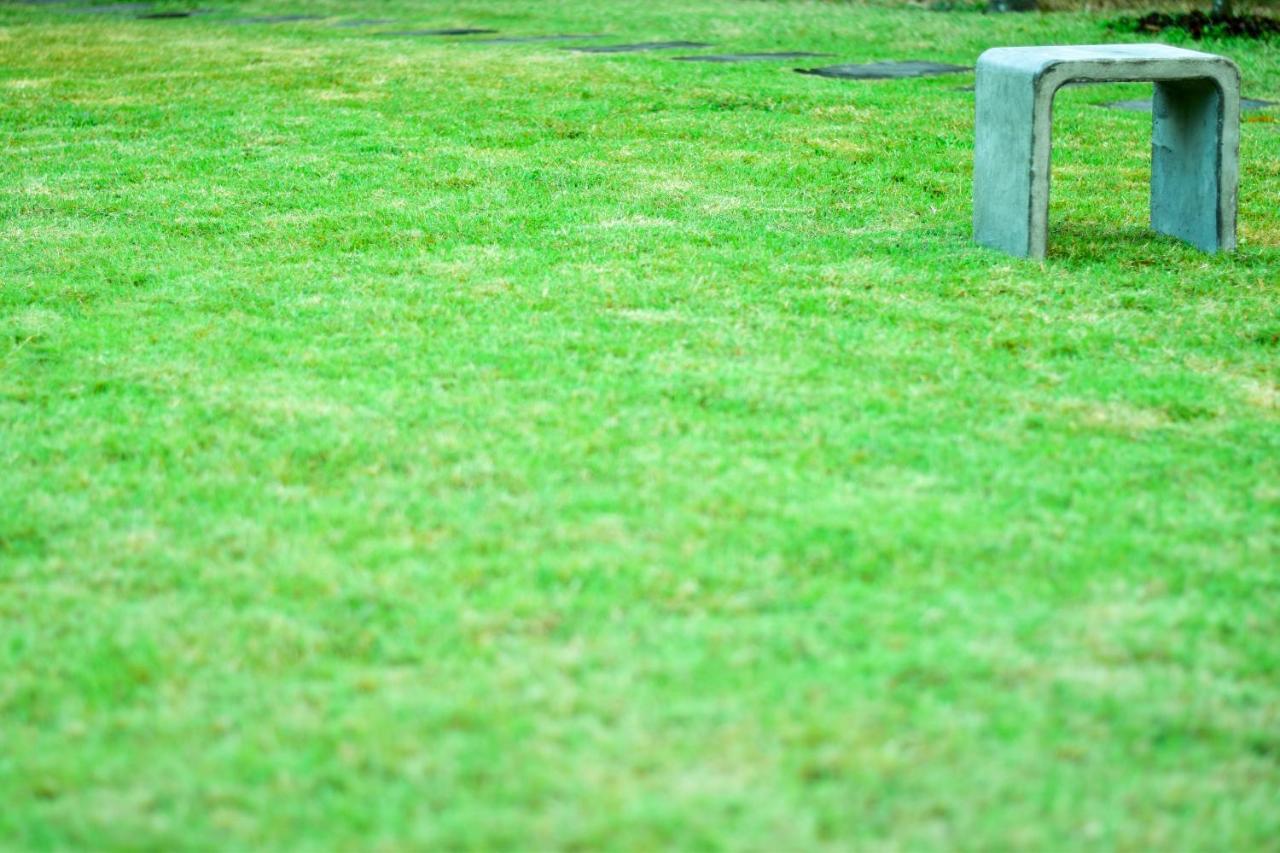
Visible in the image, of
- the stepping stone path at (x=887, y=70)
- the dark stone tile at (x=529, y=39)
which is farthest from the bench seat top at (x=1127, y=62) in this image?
the dark stone tile at (x=529, y=39)

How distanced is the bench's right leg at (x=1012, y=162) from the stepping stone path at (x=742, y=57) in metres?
6.71

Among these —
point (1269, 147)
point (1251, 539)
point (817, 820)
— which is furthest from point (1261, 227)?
point (817, 820)

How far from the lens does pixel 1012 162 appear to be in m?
6.74

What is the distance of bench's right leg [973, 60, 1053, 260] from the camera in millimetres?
6523

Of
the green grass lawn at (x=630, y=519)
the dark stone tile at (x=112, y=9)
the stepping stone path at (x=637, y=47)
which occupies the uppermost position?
the dark stone tile at (x=112, y=9)

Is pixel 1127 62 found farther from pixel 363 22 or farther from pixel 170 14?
pixel 170 14

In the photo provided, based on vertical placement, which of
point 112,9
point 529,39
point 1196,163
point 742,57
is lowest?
point 1196,163

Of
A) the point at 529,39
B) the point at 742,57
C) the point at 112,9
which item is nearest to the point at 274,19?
the point at 112,9

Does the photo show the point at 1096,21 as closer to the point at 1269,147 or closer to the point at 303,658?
the point at 1269,147

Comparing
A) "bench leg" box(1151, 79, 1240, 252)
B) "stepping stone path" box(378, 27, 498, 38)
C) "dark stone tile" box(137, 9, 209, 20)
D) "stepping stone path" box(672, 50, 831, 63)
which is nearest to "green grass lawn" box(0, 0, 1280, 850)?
"bench leg" box(1151, 79, 1240, 252)

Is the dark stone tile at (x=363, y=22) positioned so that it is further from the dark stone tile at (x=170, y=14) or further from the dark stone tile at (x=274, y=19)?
the dark stone tile at (x=170, y=14)

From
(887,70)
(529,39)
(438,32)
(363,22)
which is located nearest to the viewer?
(887,70)

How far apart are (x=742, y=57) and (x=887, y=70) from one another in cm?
154

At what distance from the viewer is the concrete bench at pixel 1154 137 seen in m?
6.51
